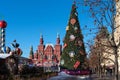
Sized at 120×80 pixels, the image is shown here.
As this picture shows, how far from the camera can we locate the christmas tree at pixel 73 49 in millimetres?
71438

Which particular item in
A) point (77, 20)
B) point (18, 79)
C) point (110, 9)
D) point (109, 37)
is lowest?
point (18, 79)

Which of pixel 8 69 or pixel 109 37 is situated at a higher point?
pixel 109 37

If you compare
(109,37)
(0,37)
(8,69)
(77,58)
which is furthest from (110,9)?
(0,37)

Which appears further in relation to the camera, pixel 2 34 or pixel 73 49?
pixel 73 49

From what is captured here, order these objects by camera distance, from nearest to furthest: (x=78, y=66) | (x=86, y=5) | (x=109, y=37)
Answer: (x=86, y=5), (x=109, y=37), (x=78, y=66)

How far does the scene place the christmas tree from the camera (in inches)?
2813

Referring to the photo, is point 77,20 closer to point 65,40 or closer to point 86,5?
point 65,40

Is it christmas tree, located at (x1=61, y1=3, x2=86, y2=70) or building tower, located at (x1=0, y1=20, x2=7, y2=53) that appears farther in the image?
christmas tree, located at (x1=61, y1=3, x2=86, y2=70)

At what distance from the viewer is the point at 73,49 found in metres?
72.4

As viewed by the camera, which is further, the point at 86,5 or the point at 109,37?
the point at 109,37

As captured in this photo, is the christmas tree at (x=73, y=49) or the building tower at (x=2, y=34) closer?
the building tower at (x=2, y=34)

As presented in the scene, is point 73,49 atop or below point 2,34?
below

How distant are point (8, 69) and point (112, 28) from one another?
19085 mm

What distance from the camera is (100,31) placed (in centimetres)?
3006
